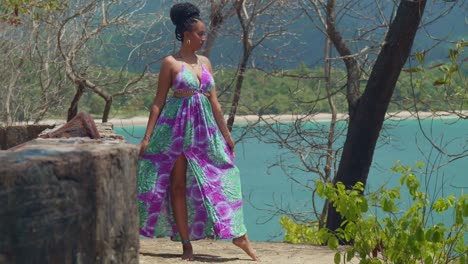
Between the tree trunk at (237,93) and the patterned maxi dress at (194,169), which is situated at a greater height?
the tree trunk at (237,93)

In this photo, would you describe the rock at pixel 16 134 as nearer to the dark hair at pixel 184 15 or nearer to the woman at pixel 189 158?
the woman at pixel 189 158

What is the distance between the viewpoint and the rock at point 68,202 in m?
3.04

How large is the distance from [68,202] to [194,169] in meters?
3.60

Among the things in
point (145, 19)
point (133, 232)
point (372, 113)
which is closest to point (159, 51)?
point (145, 19)

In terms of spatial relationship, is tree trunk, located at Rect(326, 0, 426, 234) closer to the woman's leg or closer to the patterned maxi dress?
the patterned maxi dress

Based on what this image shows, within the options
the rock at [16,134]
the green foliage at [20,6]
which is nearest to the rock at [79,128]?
the rock at [16,134]

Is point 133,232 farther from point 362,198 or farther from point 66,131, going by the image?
point 362,198

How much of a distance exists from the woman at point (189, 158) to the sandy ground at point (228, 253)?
18 cm

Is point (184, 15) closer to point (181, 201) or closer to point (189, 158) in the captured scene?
point (189, 158)

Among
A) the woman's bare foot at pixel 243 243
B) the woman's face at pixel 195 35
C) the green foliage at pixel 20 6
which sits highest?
the green foliage at pixel 20 6

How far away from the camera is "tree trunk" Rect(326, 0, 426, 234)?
26.5 ft

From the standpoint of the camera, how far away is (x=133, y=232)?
3.59 metres

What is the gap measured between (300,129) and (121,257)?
315 inches

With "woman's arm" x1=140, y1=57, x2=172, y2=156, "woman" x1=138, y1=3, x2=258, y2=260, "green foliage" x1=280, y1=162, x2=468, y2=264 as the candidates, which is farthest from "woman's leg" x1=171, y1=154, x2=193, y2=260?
"green foliage" x1=280, y1=162, x2=468, y2=264
